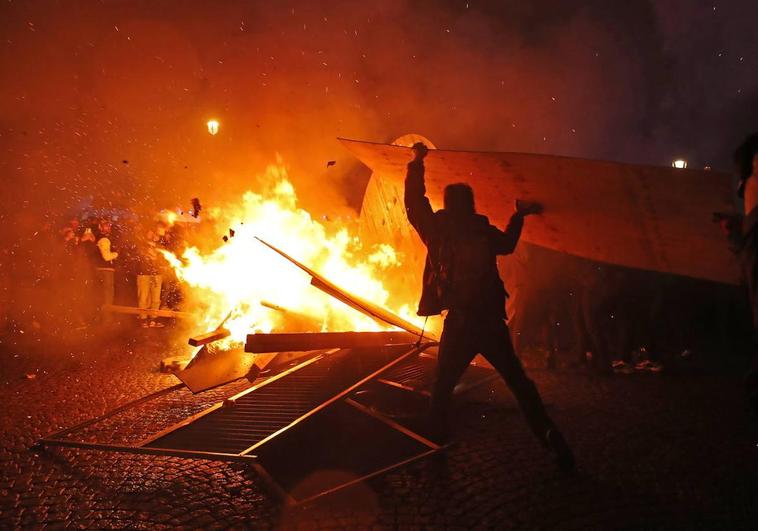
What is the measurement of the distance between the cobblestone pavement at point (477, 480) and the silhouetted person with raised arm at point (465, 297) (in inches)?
16.2

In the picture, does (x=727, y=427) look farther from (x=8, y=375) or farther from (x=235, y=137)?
(x=235, y=137)

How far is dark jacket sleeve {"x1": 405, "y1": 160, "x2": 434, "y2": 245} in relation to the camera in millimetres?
4145

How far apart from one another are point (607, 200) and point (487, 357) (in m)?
1.70

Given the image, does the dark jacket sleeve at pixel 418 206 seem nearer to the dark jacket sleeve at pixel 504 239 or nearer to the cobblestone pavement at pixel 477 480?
the dark jacket sleeve at pixel 504 239

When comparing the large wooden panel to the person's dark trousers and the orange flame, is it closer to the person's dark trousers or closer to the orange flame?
the person's dark trousers

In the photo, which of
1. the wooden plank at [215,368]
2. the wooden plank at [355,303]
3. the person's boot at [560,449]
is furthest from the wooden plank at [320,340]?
the person's boot at [560,449]

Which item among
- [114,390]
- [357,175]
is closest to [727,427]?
[114,390]

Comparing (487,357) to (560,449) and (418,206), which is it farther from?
(418,206)

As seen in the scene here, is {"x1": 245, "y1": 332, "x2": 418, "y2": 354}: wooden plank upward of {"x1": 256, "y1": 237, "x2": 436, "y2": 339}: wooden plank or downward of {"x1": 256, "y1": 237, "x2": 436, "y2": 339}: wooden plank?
downward

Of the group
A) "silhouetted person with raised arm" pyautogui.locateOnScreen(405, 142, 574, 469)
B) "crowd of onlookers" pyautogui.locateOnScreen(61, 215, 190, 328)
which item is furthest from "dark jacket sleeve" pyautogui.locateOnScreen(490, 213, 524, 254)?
"crowd of onlookers" pyautogui.locateOnScreen(61, 215, 190, 328)

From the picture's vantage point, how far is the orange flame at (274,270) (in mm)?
7004

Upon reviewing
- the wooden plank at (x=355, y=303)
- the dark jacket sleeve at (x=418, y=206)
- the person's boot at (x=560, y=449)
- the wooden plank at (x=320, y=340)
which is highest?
the dark jacket sleeve at (x=418, y=206)

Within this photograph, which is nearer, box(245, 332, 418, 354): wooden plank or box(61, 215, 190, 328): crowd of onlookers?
box(245, 332, 418, 354): wooden plank

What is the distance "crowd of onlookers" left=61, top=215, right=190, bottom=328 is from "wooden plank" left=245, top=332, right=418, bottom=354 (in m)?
5.16
